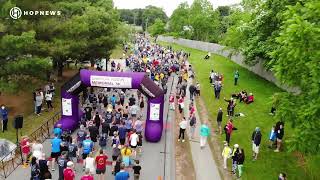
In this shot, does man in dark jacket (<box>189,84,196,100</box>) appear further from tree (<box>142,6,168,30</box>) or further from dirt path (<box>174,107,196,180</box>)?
tree (<box>142,6,168,30</box>)

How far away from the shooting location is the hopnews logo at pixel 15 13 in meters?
24.3

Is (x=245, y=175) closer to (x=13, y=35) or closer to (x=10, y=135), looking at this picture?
(x=10, y=135)

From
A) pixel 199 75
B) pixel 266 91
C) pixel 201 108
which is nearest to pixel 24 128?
pixel 201 108

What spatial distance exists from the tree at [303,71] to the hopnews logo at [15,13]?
16.3 metres

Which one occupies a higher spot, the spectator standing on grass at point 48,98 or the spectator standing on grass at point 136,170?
the spectator standing on grass at point 48,98

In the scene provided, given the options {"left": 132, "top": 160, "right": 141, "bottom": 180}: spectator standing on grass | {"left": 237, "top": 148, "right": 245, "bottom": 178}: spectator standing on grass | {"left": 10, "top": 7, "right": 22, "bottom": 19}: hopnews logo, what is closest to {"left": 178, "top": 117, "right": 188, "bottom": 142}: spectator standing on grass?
{"left": 237, "top": 148, "right": 245, "bottom": 178}: spectator standing on grass

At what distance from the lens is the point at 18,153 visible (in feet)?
62.7

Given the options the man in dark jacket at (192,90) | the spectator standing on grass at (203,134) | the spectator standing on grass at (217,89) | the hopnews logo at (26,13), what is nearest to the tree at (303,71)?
the spectator standing on grass at (203,134)

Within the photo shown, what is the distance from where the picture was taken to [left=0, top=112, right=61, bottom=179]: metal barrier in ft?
56.6

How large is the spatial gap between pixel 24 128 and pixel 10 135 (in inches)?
47.7

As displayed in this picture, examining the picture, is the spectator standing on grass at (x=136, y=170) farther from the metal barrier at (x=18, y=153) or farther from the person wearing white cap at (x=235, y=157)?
the metal barrier at (x=18, y=153)

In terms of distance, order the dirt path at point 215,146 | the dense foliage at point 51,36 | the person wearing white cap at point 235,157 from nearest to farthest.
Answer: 1. the person wearing white cap at point 235,157
2. the dirt path at point 215,146
3. the dense foliage at point 51,36

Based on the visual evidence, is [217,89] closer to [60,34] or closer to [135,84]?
[135,84]

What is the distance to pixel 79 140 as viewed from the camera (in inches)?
708
